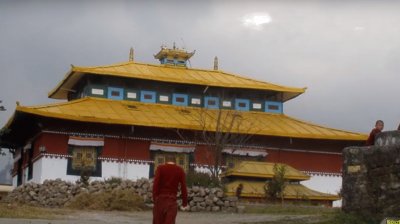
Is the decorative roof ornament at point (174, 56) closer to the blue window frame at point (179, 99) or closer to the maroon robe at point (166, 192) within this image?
the blue window frame at point (179, 99)

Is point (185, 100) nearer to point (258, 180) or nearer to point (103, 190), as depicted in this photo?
point (258, 180)

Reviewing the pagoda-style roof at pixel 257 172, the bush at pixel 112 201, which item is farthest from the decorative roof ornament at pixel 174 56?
the bush at pixel 112 201

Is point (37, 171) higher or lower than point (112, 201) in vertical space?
higher

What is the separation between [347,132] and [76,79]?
14.8 meters

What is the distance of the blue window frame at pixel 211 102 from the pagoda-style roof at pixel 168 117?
0.49 metres

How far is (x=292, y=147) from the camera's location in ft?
115

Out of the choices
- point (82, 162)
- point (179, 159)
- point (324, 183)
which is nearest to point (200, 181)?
point (179, 159)

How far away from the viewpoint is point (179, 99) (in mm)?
36594

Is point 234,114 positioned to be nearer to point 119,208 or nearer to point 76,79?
point 76,79

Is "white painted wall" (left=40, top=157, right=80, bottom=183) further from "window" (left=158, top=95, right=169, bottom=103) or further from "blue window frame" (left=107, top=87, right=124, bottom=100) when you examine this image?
"window" (left=158, top=95, right=169, bottom=103)

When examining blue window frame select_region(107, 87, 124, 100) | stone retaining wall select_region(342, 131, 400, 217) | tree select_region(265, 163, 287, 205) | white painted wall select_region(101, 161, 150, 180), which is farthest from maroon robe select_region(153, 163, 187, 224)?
blue window frame select_region(107, 87, 124, 100)

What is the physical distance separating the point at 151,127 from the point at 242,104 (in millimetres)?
6725

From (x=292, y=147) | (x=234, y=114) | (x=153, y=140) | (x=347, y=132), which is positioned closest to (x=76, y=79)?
(x=153, y=140)

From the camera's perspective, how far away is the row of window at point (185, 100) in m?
35.4
